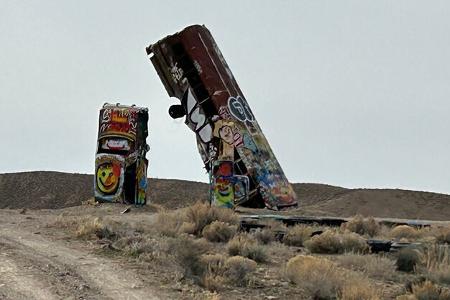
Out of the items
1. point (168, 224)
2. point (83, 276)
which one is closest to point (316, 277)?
point (83, 276)

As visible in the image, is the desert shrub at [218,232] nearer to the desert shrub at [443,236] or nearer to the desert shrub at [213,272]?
the desert shrub at [213,272]

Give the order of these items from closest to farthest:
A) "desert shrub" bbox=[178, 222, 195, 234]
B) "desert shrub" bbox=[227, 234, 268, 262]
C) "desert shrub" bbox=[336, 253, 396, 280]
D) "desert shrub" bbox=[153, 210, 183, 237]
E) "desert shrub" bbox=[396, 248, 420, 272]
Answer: "desert shrub" bbox=[336, 253, 396, 280]
"desert shrub" bbox=[227, 234, 268, 262]
"desert shrub" bbox=[396, 248, 420, 272]
"desert shrub" bbox=[153, 210, 183, 237]
"desert shrub" bbox=[178, 222, 195, 234]

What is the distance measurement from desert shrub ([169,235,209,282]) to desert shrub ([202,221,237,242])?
12.6 ft

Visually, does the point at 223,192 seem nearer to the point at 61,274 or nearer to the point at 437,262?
the point at 437,262

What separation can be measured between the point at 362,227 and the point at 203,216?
5.90 m

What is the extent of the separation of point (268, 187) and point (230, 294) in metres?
21.4

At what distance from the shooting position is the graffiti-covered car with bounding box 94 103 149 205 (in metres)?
26.8

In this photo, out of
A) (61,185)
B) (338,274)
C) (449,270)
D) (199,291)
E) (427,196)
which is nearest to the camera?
(199,291)

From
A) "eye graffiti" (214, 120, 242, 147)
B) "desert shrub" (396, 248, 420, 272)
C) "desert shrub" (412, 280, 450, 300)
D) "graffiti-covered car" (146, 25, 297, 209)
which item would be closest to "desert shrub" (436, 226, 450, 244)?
"desert shrub" (396, 248, 420, 272)

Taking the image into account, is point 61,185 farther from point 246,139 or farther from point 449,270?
point 449,270

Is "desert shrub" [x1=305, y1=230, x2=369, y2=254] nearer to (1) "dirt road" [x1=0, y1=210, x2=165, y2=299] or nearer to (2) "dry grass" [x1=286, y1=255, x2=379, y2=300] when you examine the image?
(2) "dry grass" [x1=286, y1=255, x2=379, y2=300]

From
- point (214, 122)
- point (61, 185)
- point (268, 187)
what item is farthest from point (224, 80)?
point (61, 185)

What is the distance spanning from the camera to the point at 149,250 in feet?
38.0

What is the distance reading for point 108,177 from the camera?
26844 millimetres
